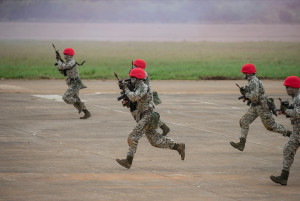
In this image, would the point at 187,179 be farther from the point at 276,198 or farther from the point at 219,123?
the point at 219,123

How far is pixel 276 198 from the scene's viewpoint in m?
9.34

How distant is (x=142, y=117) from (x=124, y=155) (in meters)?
1.48

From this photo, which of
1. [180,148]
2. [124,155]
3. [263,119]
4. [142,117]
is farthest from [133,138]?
[263,119]

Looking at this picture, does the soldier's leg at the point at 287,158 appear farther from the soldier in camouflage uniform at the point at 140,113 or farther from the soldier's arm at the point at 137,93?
the soldier's arm at the point at 137,93

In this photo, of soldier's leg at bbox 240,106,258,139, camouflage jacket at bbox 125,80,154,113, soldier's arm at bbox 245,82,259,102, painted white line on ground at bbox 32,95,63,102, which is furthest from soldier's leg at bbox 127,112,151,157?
painted white line on ground at bbox 32,95,63,102

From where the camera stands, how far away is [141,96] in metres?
10.9

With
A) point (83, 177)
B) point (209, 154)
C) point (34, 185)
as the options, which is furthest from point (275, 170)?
point (34, 185)

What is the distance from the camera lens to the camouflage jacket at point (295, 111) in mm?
9867

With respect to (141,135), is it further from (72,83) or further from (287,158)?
(72,83)

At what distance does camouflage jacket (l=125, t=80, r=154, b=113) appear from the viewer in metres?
10.8

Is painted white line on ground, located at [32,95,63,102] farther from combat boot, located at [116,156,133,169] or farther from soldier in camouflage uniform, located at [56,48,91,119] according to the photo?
combat boot, located at [116,156,133,169]

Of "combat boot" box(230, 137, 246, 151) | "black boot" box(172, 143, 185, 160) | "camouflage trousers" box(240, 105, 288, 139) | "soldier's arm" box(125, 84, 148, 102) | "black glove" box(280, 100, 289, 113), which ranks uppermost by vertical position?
"black glove" box(280, 100, 289, 113)

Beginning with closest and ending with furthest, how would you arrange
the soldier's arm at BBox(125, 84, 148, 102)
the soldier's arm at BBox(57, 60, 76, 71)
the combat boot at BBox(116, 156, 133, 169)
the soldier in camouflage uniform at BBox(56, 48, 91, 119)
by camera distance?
the soldier's arm at BBox(125, 84, 148, 102)
the combat boot at BBox(116, 156, 133, 169)
the soldier's arm at BBox(57, 60, 76, 71)
the soldier in camouflage uniform at BBox(56, 48, 91, 119)

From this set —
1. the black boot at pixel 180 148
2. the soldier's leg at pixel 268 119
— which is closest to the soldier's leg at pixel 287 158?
the black boot at pixel 180 148
